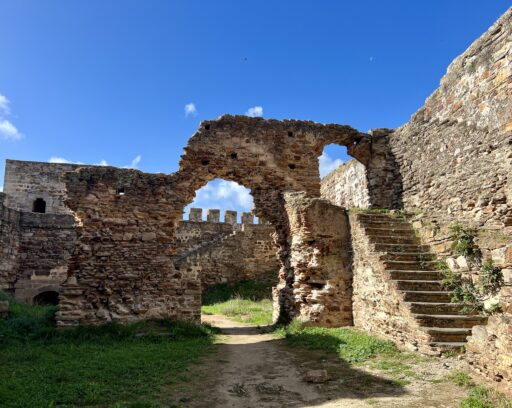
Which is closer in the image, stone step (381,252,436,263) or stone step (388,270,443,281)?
stone step (388,270,443,281)

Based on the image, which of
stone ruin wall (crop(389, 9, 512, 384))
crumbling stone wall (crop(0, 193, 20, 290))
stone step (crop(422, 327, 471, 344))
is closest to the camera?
stone step (crop(422, 327, 471, 344))

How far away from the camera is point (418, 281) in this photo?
8.41 m

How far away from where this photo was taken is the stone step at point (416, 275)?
8617 millimetres

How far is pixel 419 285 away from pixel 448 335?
1466 millimetres

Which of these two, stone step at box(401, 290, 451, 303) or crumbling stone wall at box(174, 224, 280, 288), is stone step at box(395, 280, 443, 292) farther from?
crumbling stone wall at box(174, 224, 280, 288)

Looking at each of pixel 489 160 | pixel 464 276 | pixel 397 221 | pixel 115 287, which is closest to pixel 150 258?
pixel 115 287

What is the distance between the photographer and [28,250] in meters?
18.8

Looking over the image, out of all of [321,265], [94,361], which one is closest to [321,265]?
[321,265]

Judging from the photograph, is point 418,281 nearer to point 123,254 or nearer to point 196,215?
point 123,254

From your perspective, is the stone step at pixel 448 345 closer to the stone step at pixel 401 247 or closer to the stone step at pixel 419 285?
the stone step at pixel 419 285

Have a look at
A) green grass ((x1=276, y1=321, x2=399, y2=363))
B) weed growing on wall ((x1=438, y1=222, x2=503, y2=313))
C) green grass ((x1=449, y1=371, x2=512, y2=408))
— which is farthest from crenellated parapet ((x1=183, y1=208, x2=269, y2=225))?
green grass ((x1=449, y1=371, x2=512, y2=408))

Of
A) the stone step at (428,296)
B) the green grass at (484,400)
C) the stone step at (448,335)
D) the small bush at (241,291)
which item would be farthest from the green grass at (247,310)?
the green grass at (484,400)

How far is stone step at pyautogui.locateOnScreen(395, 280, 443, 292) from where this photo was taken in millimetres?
8289

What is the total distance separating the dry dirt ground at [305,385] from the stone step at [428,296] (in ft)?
4.88
